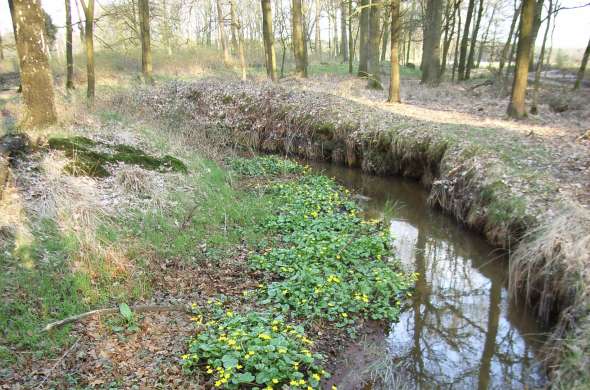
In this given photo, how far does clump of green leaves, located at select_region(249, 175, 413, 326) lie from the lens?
5414 millimetres

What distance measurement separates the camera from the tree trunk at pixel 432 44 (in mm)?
20188

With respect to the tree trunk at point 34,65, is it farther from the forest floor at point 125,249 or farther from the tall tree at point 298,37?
the tall tree at point 298,37

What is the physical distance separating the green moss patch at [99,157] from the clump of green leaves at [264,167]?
85.6 inches

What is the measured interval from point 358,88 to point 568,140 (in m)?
10.9

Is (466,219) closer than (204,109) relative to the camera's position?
Yes

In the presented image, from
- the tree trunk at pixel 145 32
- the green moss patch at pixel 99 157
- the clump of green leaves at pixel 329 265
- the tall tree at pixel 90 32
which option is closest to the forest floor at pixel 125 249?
the green moss patch at pixel 99 157

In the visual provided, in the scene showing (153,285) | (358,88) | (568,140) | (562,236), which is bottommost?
(153,285)

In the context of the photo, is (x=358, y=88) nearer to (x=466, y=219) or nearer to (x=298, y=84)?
(x=298, y=84)

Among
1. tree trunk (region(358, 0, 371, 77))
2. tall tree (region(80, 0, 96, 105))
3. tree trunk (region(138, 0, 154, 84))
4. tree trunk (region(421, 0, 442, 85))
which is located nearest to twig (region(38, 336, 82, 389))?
tall tree (region(80, 0, 96, 105))

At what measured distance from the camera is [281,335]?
4.43 meters

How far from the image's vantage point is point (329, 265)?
6234mm

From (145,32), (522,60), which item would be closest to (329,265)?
(522,60)

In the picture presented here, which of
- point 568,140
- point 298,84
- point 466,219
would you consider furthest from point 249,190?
point 298,84

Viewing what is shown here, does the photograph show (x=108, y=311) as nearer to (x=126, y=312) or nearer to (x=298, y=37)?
(x=126, y=312)
